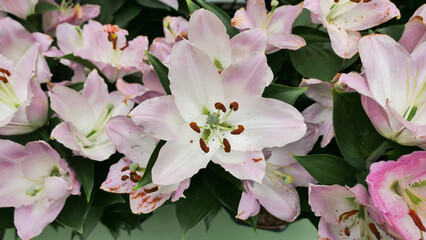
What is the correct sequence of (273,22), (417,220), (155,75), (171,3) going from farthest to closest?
(171,3)
(273,22)
(155,75)
(417,220)

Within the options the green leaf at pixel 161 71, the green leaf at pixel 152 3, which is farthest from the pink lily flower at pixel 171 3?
the green leaf at pixel 161 71

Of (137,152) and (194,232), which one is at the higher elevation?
(137,152)

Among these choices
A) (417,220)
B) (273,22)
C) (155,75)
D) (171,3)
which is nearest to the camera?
(417,220)

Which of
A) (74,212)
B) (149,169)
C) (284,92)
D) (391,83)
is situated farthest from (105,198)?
(391,83)

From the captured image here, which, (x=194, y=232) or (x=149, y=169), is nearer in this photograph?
Result: (x=149, y=169)

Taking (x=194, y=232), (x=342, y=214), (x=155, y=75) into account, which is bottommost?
(x=194, y=232)

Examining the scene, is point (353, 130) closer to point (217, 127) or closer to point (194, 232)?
point (217, 127)

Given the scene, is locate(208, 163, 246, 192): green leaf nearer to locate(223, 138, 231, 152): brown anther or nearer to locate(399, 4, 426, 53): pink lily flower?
locate(223, 138, 231, 152): brown anther
